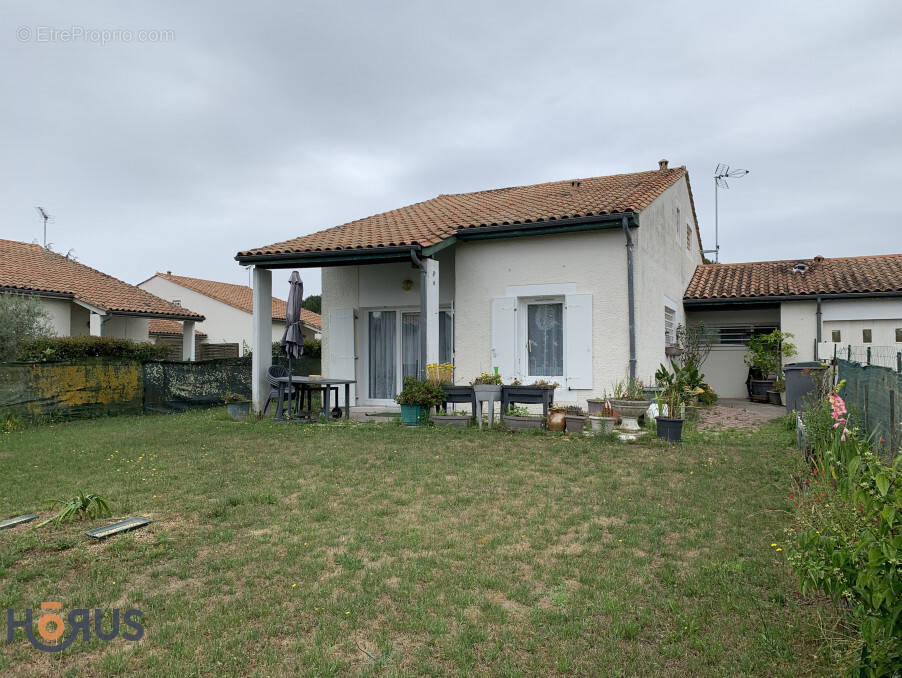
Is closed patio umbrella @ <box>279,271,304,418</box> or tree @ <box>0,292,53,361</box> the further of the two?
tree @ <box>0,292,53,361</box>

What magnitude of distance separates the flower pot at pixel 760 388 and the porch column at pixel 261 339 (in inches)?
467

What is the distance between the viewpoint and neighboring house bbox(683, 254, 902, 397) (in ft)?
44.9

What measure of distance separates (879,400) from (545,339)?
5993 millimetres

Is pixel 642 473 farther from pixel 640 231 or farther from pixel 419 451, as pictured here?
pixel 640 231

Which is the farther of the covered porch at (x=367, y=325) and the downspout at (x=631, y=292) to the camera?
the covered porch at (x=367, y=325)

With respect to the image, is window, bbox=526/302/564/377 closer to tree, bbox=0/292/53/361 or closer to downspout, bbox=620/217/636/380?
downspout, bbox=620/217/636/380

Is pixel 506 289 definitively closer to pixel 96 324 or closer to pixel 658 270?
pixel 658 270

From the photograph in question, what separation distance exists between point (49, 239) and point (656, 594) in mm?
23752

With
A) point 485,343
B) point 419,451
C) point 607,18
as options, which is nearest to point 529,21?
point 607,18

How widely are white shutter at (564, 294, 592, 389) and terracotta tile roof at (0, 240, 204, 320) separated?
13.9 m

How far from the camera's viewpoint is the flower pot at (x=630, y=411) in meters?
8.62

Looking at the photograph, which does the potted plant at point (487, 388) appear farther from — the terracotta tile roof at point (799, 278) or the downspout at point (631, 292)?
the terracotta tile roof at point (799, 278)

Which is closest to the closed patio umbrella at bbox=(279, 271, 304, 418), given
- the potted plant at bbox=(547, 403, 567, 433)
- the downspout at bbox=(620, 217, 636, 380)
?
the potted plant at bbox=(547, 403, 567, 433)

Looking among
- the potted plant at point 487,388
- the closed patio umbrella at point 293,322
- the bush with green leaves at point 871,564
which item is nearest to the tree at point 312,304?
the closed patio umbrella at point 293,322
